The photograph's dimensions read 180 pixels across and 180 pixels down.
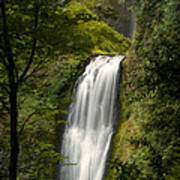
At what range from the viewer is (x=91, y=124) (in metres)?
10.5

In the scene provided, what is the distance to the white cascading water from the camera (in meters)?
9.45

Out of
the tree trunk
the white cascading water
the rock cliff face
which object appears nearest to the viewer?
Answer: the tree trunk

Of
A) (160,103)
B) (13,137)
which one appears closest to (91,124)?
(160,103)

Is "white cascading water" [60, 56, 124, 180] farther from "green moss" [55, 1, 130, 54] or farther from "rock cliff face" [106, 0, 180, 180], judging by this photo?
"green moss" [55, 1, 130, 54]

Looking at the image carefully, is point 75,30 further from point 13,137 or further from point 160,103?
point 160,103

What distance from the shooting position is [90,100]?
36.1 ft

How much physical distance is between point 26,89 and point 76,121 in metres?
8.52

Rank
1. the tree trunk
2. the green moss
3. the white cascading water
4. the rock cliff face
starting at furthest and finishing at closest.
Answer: the white cascading water, the rock cliff face, the green moss, the tree trunk

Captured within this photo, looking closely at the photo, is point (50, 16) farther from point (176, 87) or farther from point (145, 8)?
point (145, 8)

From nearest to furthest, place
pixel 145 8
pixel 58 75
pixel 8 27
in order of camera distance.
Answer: pixel 8 27 → pixel 145 8 → pixel 58 75

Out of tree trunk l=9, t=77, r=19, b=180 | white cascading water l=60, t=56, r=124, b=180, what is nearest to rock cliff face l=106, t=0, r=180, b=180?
tree trunk l=9, t=77, r=19, b=180

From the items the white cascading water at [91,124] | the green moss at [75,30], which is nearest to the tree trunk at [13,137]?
the green moss at [75,30]

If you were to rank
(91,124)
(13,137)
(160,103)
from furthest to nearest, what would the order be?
(91,124)
(160,103)
(13,137)

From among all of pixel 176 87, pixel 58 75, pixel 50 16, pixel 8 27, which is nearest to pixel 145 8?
pixel 176 87
